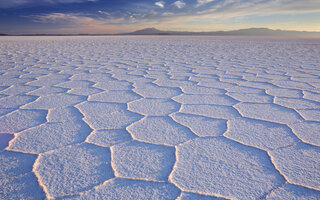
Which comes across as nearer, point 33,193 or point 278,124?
point 33,193

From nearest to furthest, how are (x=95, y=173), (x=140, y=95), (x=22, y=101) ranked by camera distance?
1. (x=95, y=173)
2. (x=22, y=101)
3. (x=140, y=95)

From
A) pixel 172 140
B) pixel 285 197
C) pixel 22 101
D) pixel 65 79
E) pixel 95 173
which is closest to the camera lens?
pixel 285 197

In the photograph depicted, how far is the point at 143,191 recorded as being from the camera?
80 cm

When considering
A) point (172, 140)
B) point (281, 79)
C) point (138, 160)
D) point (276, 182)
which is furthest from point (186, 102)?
point (281, 79)

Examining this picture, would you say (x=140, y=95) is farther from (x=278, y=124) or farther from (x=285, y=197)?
(x=285, y=197)

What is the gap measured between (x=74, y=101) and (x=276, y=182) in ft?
4.90

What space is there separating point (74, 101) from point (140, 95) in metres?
0.54

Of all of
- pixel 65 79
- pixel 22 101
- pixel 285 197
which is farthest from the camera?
pixel 65 79

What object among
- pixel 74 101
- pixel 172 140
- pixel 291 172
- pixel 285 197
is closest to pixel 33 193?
pixel 172 140

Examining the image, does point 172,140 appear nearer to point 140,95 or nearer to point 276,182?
point 276,182

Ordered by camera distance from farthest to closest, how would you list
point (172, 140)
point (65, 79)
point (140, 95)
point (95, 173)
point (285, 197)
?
point (65, 79) < point (140, 95) < point (172, 140) < point (95, 173) < point (285, 197)

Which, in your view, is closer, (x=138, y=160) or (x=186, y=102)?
(x=138, y=160)

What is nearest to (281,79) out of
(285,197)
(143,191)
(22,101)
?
(285,197)

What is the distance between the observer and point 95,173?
90 centimetres
